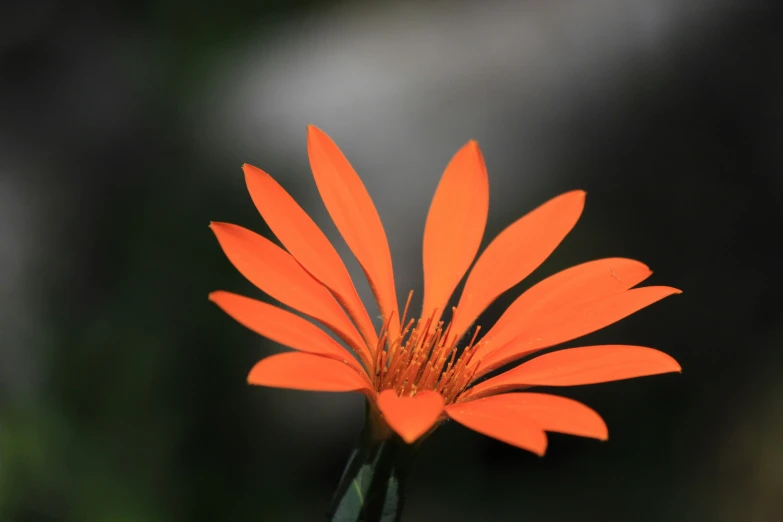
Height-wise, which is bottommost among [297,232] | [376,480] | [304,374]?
[376,480]

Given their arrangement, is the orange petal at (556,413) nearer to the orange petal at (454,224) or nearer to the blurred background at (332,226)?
the orange petal at (454,224)

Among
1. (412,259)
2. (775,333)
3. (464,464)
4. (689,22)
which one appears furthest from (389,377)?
(689,22)

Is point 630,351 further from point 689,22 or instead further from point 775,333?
point 689,22

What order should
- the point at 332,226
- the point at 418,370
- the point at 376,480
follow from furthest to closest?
the point at 332,226, the point at 418,370, the point at 376,480

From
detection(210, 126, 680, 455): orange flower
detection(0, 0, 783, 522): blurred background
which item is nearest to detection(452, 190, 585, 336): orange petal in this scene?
detection(210, 126, 680, 455): orange flower

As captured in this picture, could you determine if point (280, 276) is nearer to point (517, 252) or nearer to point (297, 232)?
point (297, 232)

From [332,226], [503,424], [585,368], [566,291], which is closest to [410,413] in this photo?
[503,424]

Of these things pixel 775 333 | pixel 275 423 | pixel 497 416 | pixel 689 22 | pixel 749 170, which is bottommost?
pixel 275 423
